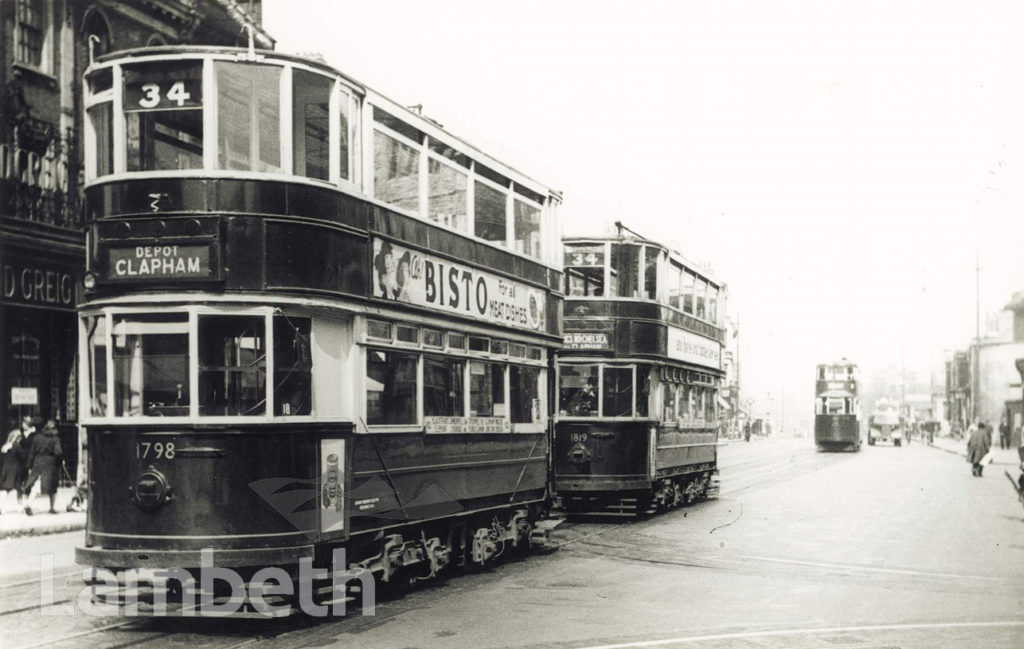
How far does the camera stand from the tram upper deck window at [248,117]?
9.25 m

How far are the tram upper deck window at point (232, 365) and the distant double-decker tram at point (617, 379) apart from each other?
31.4ft

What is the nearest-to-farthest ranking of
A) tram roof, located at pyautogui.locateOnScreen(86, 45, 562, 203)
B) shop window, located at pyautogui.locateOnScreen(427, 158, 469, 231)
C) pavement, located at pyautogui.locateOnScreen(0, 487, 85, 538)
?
tram roof, located at pyautogui.locateOnScreen(86, 45, 562, 203) < shop window, located at pyautogui.locateOnScreen(427, 158, 469, 231) < pavement, located at pyautogui.locateOnScreen(0, 487, 85, 538)

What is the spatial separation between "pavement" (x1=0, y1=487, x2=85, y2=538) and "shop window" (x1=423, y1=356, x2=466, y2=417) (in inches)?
318

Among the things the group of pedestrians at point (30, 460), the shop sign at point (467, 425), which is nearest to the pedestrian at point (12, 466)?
the group of pedestrians at point (30, 460)

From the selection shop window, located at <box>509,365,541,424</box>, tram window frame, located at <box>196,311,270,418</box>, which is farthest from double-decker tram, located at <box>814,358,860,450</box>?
tram window frame, located at <box>196,311,270,418</box>

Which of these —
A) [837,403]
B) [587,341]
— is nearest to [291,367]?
[587,341]

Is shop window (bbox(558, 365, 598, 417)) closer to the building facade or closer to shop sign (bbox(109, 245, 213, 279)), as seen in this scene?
the building facade

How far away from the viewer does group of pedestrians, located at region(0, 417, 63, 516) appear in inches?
728

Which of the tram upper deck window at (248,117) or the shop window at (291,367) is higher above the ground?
the tram upper deck window at (248,117)

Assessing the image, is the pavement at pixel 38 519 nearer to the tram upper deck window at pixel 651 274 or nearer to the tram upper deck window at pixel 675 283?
the tram upper deck window at pixel 651 274

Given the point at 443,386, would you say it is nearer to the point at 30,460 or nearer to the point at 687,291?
the point at 30,460

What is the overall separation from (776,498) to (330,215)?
1744cm

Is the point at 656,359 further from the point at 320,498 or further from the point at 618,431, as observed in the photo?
the point at 320,498

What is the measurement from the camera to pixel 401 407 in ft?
35.8
